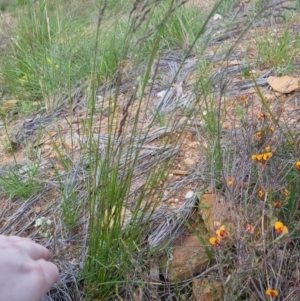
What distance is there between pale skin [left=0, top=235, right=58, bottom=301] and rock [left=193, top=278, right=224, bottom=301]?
450 mm

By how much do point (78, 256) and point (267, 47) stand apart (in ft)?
5.42

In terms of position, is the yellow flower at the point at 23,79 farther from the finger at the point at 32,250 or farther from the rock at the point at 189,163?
the finger at the point at 32,250

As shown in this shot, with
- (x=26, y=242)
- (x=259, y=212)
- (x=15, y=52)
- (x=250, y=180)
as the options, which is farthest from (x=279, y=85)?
(x=15, y=52)

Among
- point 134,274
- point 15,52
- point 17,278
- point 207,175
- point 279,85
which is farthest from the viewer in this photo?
point 15,52

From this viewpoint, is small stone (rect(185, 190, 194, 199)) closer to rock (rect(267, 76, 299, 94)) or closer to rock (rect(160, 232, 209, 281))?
rock (rect(160, 232, 209, 281))

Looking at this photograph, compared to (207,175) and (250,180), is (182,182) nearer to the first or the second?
(207,175)

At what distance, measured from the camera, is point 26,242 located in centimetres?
111

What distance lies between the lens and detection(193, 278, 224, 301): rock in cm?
128

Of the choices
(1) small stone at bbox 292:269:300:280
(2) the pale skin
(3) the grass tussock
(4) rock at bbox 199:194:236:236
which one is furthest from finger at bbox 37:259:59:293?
(1) small stone at bbox 292:269:300:280

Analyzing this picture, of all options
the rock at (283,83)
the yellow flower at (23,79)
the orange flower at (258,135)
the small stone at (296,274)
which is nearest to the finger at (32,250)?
the small stone at (296,274)

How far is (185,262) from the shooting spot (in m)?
1.44

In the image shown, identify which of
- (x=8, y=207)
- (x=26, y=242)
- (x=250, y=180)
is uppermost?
(x=26, y=242)

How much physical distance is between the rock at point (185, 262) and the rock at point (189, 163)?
41cm

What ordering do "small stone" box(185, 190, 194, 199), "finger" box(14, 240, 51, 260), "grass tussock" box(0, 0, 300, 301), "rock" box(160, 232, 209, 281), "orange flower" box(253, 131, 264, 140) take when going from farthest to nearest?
"small stone" box(185, 190, 194, 199)
"orange flower" box(253, 131, 264, 140)
"rock" box(160, 232, 209, 281)
"grass tussock" box(0, 0, 300, 301)
"finger" box(14, 240, 51, 260)
